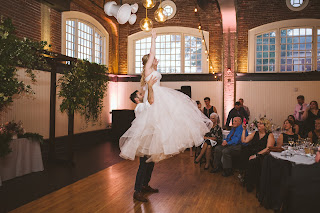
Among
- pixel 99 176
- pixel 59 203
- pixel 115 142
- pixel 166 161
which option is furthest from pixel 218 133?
pixel 115 142

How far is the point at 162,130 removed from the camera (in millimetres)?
3574

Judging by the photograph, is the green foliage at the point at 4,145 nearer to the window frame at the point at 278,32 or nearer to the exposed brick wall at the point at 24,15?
the exposed brick wall at the point at 24,15

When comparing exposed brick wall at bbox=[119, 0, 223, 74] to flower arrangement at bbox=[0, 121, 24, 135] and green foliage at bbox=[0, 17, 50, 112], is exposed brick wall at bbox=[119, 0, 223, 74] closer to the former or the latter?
green foliage at bbox=[0, 17, 50, 112]

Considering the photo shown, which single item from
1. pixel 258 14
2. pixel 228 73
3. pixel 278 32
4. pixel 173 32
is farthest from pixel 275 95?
pixel 173 32

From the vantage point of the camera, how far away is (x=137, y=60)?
40.1 feet

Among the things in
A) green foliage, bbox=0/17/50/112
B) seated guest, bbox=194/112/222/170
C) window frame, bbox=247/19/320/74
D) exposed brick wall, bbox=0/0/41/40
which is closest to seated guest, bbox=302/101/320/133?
seated guest, bbox=194/112/222/170

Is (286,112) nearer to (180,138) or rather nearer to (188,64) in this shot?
(188,64)

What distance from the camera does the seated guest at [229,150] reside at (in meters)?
5.64

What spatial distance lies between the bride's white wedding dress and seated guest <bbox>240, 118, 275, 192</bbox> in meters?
1.35

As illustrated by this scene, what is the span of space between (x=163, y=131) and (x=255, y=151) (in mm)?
2333

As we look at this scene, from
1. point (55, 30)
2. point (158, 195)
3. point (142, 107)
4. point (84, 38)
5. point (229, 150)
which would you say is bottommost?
point (158, 195)

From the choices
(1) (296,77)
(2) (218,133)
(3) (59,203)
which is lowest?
(3) (59,203)

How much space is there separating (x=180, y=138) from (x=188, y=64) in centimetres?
842

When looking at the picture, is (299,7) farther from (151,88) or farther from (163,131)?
(163,131)
